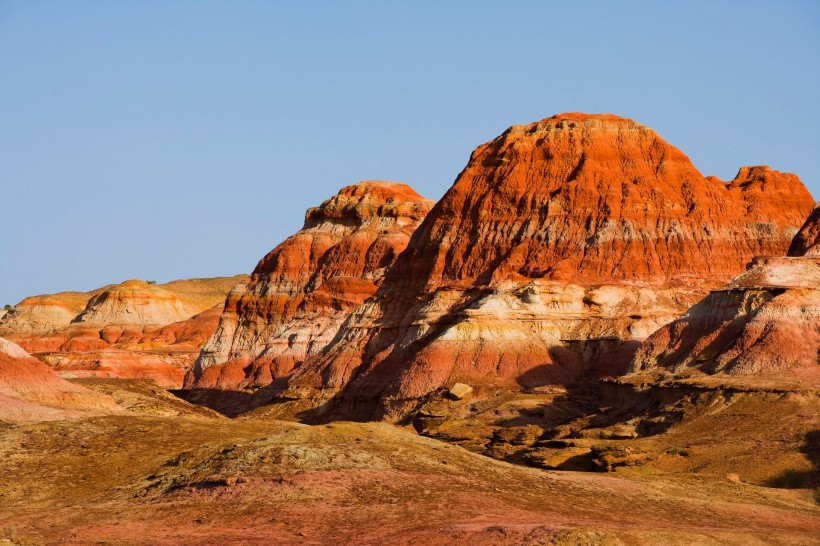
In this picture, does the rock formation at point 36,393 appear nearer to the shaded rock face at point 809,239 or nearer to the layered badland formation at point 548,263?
the layered badland formation at point 548,263

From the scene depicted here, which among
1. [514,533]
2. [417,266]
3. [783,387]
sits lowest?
[514,533]

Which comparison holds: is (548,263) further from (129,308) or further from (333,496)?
(129,308)

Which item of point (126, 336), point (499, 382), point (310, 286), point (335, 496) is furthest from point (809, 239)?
point (126, 336)

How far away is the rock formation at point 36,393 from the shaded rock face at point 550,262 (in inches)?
1243

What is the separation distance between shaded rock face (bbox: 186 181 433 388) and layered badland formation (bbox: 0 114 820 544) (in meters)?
0.27

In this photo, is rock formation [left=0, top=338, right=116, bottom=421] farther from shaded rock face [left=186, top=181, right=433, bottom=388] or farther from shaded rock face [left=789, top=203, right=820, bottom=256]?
shaded rock face [left=186, top=181, right=433, bottom=388]

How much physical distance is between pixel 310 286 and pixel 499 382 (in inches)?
1715

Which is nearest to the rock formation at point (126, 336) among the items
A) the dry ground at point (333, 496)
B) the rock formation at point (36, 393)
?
the rock formation at point (36, 393)

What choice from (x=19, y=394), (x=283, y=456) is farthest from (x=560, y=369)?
(x=283, y=456)

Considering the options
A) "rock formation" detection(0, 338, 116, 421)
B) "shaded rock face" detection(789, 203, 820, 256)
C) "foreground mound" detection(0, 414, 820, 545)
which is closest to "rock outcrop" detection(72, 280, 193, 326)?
"shaded rock face" detection(789, 203, 820, 256)

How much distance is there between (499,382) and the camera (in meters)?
80.8

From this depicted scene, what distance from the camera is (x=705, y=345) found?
211ft

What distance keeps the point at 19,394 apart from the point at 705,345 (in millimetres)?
31850

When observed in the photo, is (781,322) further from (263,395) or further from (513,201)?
(263,395)
